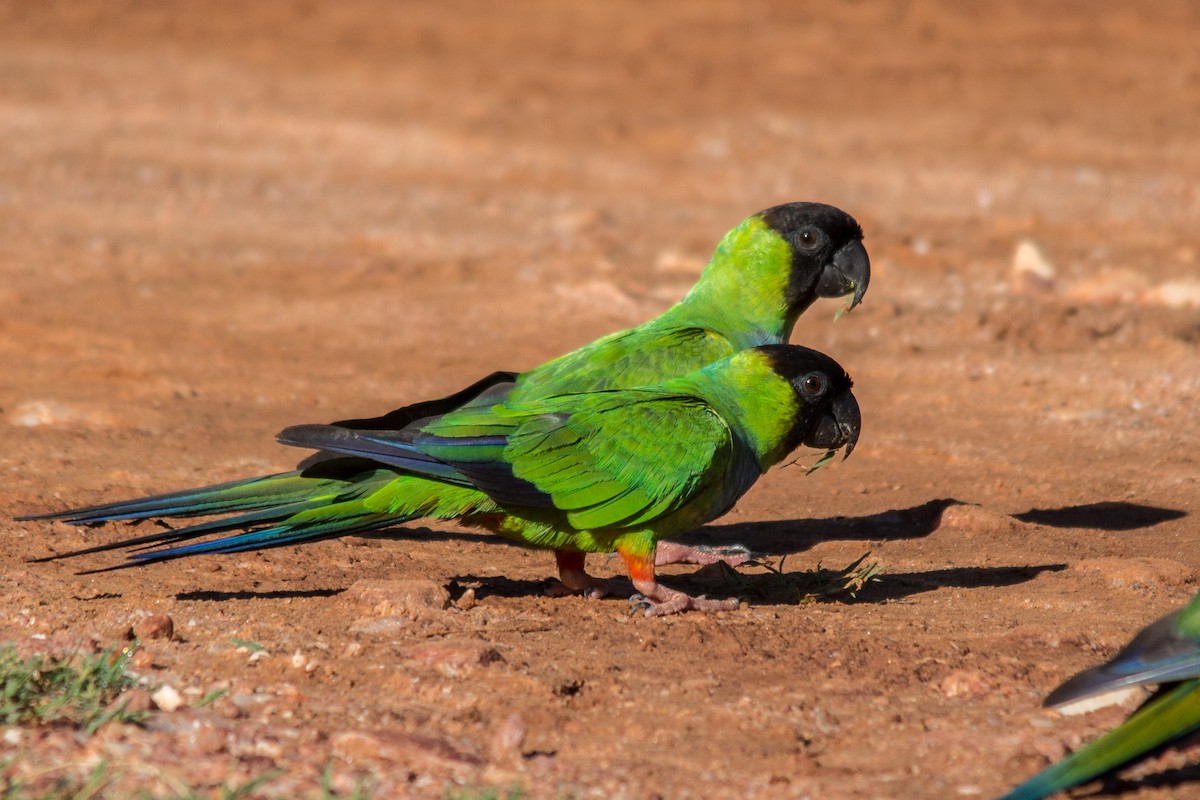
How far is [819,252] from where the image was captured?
18.7 feet

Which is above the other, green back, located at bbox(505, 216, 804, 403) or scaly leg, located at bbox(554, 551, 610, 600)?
green back, located at bbox(505, 216, 804, 403)

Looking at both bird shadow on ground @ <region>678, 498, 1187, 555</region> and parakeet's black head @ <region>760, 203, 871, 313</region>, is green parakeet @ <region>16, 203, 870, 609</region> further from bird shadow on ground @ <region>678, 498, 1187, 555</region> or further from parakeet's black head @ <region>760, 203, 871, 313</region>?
bird shadow on ground @ <region>678, 498, 1187, 555</region>

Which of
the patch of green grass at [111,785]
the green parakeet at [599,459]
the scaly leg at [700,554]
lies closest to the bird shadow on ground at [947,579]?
the scaly leg at [700,554]

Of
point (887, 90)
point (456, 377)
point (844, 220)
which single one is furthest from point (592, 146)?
point (844, 220)

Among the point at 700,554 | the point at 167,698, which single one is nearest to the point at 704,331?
the point at 700,554

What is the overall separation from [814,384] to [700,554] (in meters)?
0.89

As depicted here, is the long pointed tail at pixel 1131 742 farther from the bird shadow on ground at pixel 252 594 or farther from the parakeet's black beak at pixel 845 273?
the parakeet's black beak at pixel 845 273

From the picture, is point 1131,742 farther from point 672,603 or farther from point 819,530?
point 819,530

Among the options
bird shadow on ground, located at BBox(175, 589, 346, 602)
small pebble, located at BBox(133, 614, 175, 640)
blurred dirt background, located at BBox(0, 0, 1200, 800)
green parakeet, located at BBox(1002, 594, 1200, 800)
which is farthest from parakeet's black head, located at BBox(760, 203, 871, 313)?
green parakeet, located at BBox(1002, 594, 1200, 800)

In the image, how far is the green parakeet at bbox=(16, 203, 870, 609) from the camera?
4.21 metres

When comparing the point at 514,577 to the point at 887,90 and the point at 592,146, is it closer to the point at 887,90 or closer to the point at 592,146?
the point at 592,146

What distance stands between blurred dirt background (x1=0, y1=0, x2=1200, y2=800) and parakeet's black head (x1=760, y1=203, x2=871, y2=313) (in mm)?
Answer: 804

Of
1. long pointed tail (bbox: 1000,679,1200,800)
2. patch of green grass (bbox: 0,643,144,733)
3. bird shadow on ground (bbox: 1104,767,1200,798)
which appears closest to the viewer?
long pointed tail (bbox: 1000,679,1200,800)

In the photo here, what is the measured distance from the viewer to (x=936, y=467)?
607 cm
